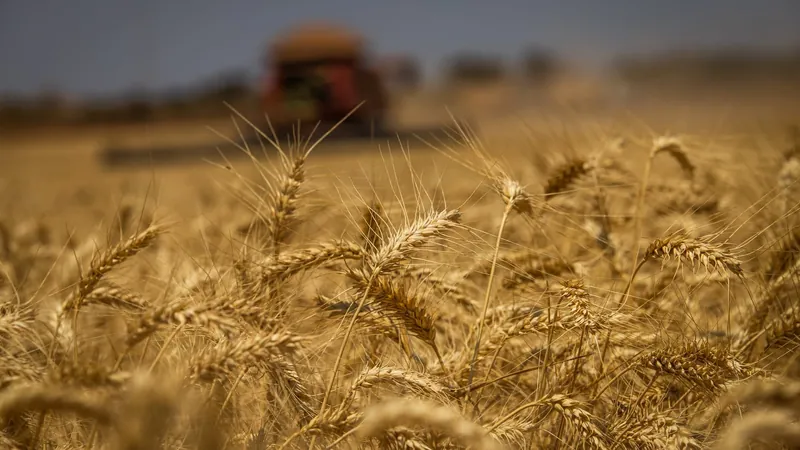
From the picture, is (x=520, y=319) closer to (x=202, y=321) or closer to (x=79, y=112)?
(x=202, y=321)

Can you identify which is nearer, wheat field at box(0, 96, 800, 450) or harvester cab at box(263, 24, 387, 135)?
wheat field at box(0, 96, 800, 450)

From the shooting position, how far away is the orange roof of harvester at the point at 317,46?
16.5 metres

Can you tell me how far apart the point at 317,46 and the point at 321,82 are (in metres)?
1.88

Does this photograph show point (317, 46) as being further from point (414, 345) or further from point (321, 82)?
point (414, 345)

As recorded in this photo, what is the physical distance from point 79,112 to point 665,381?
24.7 meters

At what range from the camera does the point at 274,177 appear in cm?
165

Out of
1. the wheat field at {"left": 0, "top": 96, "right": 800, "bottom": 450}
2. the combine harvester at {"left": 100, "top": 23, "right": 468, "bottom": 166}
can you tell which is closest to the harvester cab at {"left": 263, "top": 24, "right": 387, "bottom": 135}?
the combine harvester at {"left": 100, "top": 23, "right": 468, "bottom": 166}

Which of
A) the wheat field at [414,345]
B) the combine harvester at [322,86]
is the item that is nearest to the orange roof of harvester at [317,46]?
the combine harvester at [322,86]

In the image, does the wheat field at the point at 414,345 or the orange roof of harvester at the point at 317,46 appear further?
the orange roof of harvester at the point at 317,46

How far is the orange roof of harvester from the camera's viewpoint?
1645 cm

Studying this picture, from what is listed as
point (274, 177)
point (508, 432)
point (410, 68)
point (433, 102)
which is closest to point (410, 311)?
point (508, 432)

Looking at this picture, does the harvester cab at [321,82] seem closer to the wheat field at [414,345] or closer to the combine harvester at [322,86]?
the combine harvester at [322,86]

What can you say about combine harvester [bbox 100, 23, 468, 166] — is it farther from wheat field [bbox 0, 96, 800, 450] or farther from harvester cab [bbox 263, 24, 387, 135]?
wheat field [bbox 0, 96, 800, 450]

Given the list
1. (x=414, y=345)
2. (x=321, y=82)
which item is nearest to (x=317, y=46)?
(x=321, y=82)
